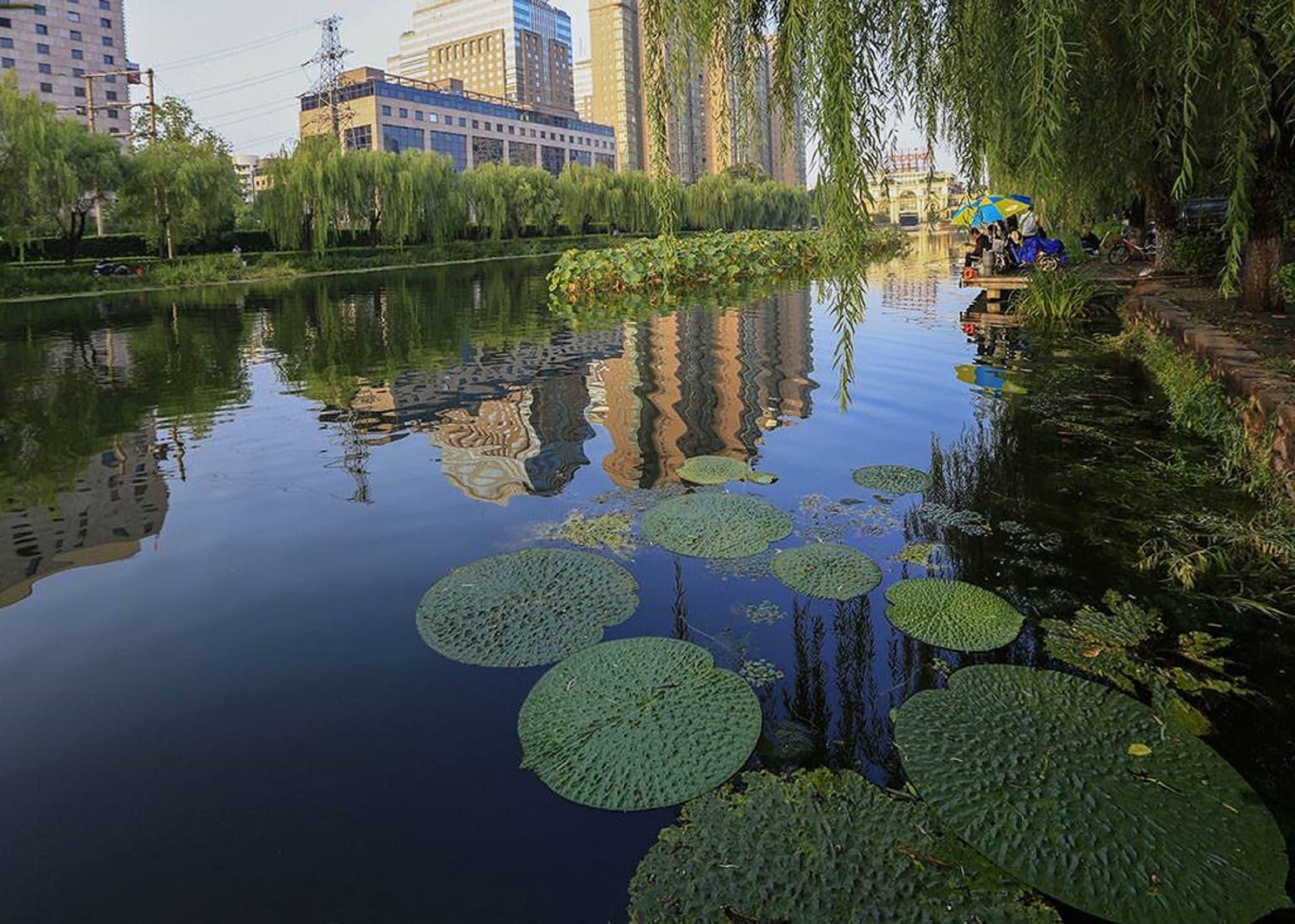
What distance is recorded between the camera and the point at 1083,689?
2598mm

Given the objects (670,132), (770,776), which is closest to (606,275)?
(670,132)

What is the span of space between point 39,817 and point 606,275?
60.7 ft

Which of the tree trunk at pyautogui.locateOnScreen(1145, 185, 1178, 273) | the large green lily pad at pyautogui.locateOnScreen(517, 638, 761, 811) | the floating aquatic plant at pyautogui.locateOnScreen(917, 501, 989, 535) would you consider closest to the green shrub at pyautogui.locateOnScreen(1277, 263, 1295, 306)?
the tree trunk at pyautogui.locateOnScreen(1145, 185, 1178, 273)

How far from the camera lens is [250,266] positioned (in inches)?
1241

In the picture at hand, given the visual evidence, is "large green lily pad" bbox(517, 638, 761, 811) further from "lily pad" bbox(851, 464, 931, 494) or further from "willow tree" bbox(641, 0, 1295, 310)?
"lily pad" bbox(851, 464, 931, 494)

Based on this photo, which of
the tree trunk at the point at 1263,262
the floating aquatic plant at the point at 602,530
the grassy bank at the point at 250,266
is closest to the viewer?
the floating aquatic plant at the point at 602,530

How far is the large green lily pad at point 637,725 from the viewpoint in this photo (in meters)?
2.30

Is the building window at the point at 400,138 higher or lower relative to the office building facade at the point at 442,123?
lower

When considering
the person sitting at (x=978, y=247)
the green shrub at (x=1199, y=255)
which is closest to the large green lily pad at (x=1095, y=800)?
the green shrub at (x=1199, y=255)

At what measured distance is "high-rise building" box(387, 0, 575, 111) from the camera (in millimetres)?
100125

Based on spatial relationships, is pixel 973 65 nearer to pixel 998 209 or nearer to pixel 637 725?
pixel 637 725

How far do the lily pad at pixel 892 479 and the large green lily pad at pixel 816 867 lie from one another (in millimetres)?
2726

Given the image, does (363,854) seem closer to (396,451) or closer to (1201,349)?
(396,451)

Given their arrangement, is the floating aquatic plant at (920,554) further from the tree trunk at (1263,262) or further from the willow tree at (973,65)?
the tree trunk at (1263,262)
